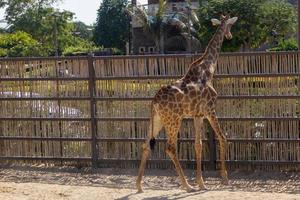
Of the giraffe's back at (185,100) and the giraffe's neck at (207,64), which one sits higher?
the giraffe's neck at (207,64)

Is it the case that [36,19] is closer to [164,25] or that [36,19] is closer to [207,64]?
[164,25]

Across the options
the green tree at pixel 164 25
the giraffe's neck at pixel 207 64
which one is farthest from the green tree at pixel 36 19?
the giraffe's neck at pixel 207 64

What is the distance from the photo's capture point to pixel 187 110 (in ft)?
30.8

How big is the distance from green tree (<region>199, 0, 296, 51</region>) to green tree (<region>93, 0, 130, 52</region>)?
27937mm

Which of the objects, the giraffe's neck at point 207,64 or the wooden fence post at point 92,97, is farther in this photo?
the wooden fence post at point 92,97

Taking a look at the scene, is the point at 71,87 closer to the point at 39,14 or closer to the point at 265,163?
the point at 265,163

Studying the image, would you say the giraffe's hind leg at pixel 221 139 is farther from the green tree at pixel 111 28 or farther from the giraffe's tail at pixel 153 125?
the green tree at pixel 111 28

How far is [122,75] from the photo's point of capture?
1100 centimetres

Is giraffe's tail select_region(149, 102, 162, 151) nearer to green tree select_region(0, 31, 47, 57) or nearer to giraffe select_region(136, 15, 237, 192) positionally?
giraffe select_region(136, 15, 237, 192)

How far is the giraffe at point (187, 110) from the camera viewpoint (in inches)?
366

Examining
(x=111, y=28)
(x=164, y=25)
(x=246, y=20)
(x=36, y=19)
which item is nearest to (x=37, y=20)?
(x=36, y=19)

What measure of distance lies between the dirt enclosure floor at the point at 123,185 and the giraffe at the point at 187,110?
0.31 metres

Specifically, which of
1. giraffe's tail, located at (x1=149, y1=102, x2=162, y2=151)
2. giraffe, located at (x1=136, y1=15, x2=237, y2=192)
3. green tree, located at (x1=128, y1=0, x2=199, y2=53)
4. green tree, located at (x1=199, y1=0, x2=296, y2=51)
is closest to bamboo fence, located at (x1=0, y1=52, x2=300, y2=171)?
giraffe, located at (x1=136, y1=15, x2=237, y2=192)

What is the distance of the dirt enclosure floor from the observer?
9141 mm
